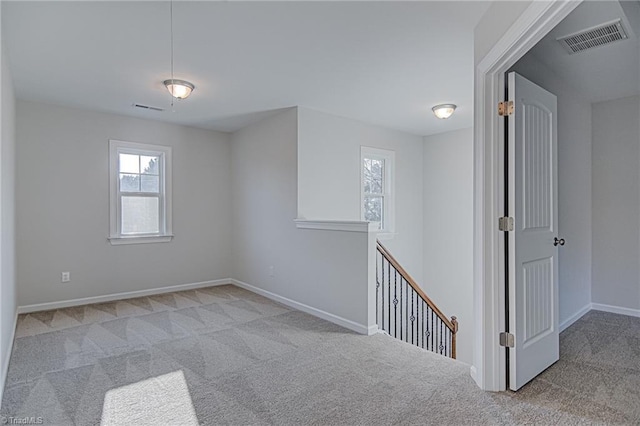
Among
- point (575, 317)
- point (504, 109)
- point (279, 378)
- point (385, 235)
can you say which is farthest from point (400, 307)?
point (504, 109)

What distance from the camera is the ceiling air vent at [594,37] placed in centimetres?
251

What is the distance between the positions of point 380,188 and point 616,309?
336cm

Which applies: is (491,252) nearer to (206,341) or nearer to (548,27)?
Answer: (548,27)

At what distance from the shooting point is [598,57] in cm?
300

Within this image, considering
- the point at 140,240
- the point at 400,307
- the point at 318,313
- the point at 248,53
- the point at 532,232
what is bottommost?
the point at 400,307

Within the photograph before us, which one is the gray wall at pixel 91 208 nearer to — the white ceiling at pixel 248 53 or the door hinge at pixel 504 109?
the white ceiling at pixel 248 53

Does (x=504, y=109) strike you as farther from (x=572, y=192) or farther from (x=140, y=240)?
(x=140, y=240)

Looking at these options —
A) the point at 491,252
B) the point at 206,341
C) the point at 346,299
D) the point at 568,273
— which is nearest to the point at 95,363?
the point at 206,341

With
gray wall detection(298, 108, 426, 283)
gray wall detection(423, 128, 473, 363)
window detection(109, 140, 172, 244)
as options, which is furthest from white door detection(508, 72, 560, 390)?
window detection(109, 140, 172, 244)

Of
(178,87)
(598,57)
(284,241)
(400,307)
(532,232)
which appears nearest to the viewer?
(532,232)

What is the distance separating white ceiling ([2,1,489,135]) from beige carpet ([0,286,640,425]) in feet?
8.45

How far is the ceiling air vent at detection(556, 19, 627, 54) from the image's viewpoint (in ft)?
8.23

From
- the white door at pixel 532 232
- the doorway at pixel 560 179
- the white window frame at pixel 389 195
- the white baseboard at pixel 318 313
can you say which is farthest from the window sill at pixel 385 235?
the white door at pixel 532 232

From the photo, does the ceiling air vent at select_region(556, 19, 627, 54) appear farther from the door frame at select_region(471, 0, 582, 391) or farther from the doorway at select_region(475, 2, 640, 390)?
the door frame at select_region(471, 0, 582, 391)
